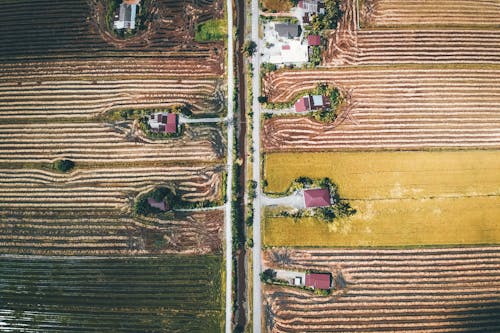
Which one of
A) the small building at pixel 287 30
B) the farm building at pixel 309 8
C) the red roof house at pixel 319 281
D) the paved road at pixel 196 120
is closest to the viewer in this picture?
the red roof house at pixel 319 281

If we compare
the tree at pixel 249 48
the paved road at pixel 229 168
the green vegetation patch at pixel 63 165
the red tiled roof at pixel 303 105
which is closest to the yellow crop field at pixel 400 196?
the paved road at pixel 229 168

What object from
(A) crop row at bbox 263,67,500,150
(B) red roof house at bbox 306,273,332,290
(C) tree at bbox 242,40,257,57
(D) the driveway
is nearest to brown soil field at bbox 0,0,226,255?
(C) tree at bbox 242,40,257,57

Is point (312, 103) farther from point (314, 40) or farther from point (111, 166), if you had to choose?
point (111, 166)

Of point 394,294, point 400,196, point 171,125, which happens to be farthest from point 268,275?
point 171,125

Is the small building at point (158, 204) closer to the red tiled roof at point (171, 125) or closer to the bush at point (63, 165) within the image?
the red tiled roof at point (171, 125)

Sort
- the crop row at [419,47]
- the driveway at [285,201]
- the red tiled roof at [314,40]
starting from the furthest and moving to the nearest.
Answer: the crop row at [419,47], the red tiled roof at [314,40], the driveway at [285,201]

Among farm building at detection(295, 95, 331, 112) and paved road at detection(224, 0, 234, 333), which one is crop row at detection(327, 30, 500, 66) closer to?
farm building at detection(295, 95, 331, 112)
